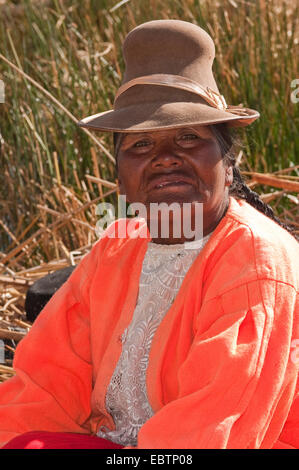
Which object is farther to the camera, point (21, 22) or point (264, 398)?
point (21, 22)

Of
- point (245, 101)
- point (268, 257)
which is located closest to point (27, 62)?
point (245, 101)

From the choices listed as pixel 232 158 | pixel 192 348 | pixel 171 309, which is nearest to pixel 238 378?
pixel 192 348

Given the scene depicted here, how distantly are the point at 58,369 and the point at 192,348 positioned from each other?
20.9 inches

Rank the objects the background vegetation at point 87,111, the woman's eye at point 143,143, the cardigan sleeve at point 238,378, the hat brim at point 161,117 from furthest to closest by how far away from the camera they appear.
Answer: the background vegetation at point 87,111 → the woman's eye at point 143,143 → the hat brim at point 161,117 → the cardigan sleeve at point 238,378

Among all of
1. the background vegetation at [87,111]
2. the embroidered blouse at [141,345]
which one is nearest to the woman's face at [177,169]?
the embroidered blouse at [141,345]

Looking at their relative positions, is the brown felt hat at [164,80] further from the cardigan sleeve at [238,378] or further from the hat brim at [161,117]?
the cardigan sleeve at [238,378]

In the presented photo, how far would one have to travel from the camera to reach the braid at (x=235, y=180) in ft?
6.15

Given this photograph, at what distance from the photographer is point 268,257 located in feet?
5.47

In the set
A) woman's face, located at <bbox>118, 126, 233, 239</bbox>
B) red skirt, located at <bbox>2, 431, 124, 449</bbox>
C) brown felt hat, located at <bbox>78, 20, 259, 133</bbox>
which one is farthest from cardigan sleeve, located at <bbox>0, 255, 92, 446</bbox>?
brown felt hat, located at <bbox>78, 20, 259, 133</bbox>

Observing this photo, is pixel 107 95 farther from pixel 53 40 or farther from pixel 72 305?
pixel 72 305

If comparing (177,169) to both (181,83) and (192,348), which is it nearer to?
(181,83)

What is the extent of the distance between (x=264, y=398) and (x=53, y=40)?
355 centimetres

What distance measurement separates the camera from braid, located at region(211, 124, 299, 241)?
73.8 inches

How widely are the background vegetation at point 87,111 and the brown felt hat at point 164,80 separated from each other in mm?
1560
